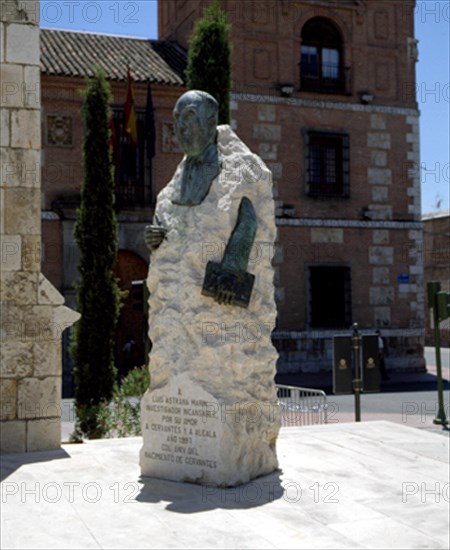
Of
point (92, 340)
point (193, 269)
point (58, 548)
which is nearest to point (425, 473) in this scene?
point (193, 269)

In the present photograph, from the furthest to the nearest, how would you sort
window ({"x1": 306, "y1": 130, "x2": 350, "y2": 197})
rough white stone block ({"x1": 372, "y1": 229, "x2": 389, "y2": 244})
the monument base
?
rough white stone block ({"x1": 372, "y1": 229, "x2": 389, "y2": 244}) → window ({"x1": 306, "y1": 130, "x2": 350, "y2": 197}) → the monument base

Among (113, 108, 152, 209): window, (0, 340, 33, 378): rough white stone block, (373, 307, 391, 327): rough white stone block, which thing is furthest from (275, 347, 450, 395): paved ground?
(0, 340, 33, 378): rough white stone block

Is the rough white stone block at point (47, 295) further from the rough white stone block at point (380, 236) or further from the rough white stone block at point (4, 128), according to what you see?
the rough white stone block at point (380, 236)

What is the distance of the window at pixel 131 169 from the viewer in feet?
61.9

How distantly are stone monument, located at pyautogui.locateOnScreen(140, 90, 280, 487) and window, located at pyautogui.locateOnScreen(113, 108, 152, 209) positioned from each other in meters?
12.8

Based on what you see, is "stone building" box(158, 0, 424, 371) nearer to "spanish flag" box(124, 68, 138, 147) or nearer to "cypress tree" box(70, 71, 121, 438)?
"spanish flag" box(124, 68, 138, 147)

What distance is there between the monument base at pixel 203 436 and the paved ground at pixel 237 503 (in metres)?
0.12

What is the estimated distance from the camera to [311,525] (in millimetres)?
4855

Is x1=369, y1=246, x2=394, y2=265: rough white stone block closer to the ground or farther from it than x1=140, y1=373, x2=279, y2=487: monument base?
farther from it

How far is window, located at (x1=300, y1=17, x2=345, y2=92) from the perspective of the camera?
70.0ft

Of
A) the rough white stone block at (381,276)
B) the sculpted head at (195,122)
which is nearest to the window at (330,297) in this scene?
the rough white stone block at (381,276)

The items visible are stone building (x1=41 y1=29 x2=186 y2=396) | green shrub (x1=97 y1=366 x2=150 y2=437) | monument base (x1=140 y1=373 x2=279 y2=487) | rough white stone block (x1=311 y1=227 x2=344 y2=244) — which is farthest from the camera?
rough white stone block (x1=311 y1=227 x2=344 y2=244)

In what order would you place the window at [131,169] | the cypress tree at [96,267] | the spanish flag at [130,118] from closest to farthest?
1. the cypress tree at [96,267]
2. the spanish flag at [130,118]
3. the window at [131,169]

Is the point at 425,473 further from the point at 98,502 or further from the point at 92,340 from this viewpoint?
the point at 92,340
